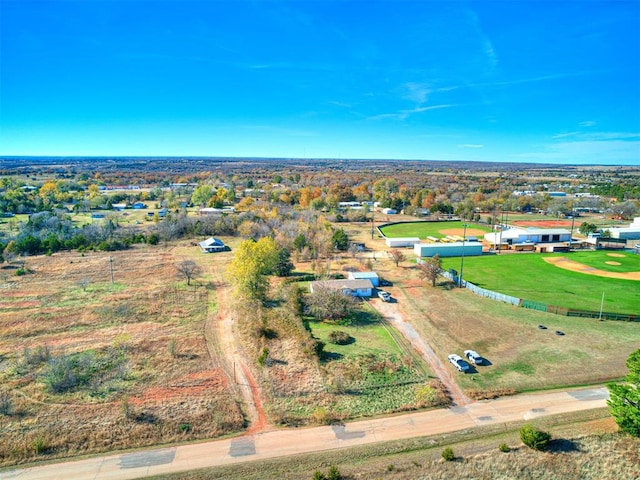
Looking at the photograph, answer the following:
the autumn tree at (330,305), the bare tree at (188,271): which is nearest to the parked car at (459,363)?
the autumn tree at (330,305)

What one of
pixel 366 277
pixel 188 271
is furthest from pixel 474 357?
pixel 188 271

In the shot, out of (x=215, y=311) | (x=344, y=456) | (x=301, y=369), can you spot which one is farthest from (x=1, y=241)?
(x=344, y=456)

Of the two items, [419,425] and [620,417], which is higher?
[620,417]

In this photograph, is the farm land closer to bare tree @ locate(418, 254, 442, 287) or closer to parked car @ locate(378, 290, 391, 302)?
parked car @ locate(378, 290, 391, 302)

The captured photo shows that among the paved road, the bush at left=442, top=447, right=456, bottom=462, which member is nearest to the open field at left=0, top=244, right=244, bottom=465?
the paved road

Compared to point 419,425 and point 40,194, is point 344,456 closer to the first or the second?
point 419,425
